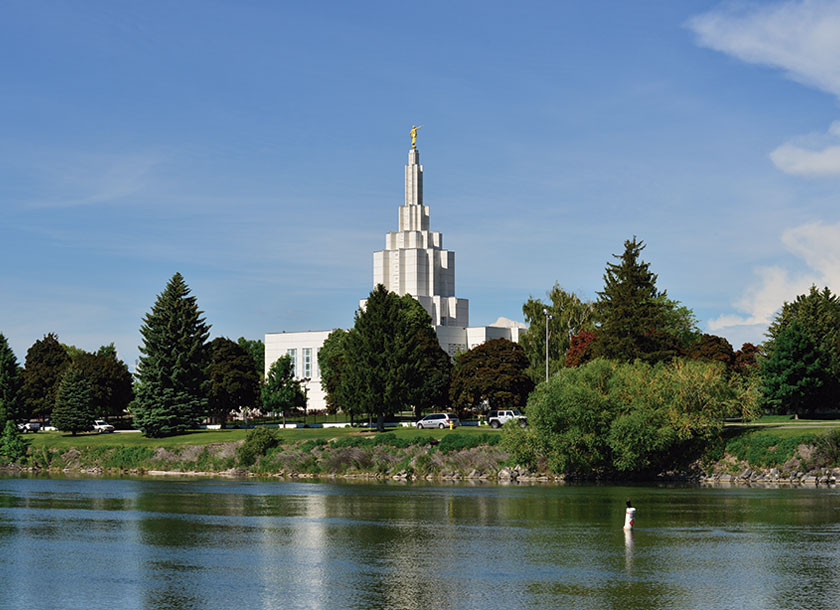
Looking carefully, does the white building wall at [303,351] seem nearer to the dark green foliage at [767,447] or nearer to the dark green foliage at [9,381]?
the dark green foliage at [9,381]

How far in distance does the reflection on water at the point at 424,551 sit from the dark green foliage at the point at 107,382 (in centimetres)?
5933

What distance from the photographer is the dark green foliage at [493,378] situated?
102938 millimetres

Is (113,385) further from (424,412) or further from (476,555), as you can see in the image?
(476,555)

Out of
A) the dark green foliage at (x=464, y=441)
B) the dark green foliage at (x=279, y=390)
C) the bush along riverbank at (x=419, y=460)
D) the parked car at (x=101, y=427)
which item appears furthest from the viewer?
the dark green foliage at (x=279, y=390)

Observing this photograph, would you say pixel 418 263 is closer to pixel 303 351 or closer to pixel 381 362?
pixel 303 351

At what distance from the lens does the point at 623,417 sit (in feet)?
230

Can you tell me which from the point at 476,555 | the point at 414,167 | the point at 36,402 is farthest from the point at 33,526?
the point at 414,167

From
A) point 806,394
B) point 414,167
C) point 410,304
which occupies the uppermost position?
point 414,167

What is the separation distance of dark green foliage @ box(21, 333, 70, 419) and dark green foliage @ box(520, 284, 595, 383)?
5347cm

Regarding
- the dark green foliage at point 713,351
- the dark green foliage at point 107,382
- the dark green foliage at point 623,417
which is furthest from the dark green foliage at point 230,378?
the dark green foliage at point 623,417

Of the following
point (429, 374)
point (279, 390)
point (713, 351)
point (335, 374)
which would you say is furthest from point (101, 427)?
point (713, 351)

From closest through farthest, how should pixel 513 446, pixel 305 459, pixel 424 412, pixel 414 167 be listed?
pixel 513 446, pixel 305 459, pixel 424 412, pixel 414 167

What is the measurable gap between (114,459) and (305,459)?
20.4 meters

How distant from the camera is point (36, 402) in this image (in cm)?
11738
